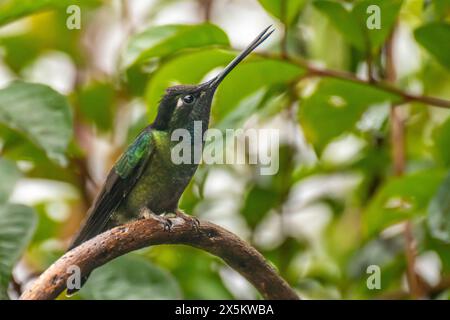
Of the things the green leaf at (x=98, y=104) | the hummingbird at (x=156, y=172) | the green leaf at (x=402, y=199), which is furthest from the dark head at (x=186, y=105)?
the green leaf at (x=98, y=104)

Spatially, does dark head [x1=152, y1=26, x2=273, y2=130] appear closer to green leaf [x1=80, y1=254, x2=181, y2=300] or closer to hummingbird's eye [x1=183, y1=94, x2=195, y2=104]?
hummingbird's eye [x1=183, y1=94, x2=195, y2=104]

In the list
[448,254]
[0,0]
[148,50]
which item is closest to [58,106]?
[148,50]

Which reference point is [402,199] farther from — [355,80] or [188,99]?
[188,99]

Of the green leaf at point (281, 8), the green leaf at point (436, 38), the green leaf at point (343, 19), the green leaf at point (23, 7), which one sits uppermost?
the green leaf at point (281, 8)

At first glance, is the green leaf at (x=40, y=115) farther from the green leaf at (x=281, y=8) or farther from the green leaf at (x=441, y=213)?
the green leaf at (x=441, y=213)

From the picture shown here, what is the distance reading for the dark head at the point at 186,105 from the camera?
28.8 inches

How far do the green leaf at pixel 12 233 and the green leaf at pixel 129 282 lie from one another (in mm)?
85

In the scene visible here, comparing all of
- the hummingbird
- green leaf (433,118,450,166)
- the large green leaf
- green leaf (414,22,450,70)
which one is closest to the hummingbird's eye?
the hummingbird

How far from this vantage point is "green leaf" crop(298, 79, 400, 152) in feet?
3.57

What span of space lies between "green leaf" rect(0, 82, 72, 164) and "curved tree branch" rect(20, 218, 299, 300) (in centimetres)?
21

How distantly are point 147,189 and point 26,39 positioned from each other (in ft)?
2.85

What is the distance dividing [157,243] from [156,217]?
32 mm

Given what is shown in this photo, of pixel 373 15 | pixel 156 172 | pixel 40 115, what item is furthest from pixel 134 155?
pixel 373 15

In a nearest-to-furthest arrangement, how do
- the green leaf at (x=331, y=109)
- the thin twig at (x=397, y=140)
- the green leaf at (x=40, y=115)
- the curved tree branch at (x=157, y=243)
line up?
the curved tree branch at (x=157, y=243) → the green leaf at (x=40, y=115) → the green leaf at (x=331, y=109) → the thin twig at (x=397, y=140)
